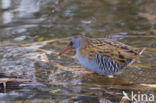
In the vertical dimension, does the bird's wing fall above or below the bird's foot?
above

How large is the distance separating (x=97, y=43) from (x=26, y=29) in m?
2.81

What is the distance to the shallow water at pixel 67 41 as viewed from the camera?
14.0 ft

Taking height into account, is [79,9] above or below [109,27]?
above

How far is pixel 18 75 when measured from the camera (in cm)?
460

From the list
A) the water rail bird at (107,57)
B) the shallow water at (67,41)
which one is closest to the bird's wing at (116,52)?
the water rail bird at (107,57)

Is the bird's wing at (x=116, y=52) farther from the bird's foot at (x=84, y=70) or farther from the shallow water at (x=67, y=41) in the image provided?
the bird's foot at (x=84, y=70)

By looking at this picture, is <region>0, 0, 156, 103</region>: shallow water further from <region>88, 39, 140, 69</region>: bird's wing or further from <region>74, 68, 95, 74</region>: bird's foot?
<region>88, 39, 140, 69</region>: bird's wing

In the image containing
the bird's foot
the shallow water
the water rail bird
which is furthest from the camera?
the bird's foot

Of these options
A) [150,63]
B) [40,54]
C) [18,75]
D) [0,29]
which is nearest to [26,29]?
[0,29]

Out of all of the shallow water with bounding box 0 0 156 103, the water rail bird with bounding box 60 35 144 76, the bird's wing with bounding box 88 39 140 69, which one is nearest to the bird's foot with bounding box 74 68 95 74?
the shallow water with bounding box 0 0 156 103

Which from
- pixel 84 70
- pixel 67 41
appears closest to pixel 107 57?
pixel 84 70

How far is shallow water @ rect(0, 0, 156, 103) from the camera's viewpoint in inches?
168

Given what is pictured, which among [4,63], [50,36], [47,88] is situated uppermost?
[50,36]

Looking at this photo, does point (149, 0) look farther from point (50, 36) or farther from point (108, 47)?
point (108, 47)
